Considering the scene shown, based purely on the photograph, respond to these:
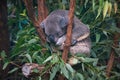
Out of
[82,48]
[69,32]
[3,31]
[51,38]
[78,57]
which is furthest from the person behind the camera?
[3,31]

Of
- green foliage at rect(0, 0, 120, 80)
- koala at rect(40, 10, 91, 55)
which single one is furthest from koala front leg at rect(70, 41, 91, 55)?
green foliage at rect(0, 0, 120, 80)

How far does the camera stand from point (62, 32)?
8.59ft

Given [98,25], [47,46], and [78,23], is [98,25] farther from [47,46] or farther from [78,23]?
[47,46]

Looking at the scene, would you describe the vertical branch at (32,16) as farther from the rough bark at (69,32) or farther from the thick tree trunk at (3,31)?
the thick tree trunk at (3,31)

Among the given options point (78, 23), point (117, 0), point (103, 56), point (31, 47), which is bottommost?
point (103, 56)

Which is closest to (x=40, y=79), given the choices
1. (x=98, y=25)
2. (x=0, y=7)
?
(x=98, y=25)

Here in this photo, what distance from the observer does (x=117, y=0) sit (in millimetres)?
2746

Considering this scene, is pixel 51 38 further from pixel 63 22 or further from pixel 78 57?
pixel 78 57

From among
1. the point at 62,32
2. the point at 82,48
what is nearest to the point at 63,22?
the point at 62,32

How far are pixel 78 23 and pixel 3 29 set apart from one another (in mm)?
816

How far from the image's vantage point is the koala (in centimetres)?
256

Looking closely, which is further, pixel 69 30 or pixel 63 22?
pixel 63 22

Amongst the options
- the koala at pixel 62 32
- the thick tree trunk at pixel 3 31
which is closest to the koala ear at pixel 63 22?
the koala at pixel 62 32

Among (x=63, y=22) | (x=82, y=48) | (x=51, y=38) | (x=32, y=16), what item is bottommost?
(x=82, y=48)
